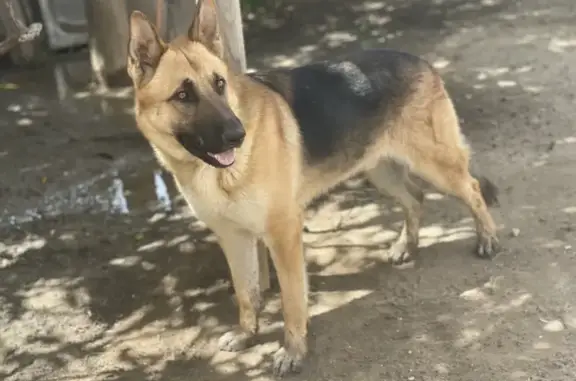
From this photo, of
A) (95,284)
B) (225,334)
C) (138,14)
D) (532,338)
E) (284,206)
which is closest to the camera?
(138,14)

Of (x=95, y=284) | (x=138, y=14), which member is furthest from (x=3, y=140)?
(x=138, y=14)

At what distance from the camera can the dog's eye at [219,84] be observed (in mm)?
3359

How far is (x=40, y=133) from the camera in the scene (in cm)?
670

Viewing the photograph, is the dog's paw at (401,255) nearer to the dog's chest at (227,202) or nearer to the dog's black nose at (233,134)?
the dog's chest at (227,202)

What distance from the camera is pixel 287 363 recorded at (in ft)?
12.5

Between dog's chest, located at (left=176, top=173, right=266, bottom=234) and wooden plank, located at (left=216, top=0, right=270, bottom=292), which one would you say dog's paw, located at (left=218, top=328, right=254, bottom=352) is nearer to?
wooden plank, located at (left=216, top=0, right=270, bottom=292)

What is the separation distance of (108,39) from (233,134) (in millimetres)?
4547

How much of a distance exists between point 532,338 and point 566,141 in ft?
7.85

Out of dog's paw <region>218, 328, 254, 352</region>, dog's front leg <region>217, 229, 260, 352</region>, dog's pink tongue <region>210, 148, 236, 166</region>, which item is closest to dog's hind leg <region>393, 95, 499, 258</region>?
dog's front leg <region>217, 229, 260, 352</region>

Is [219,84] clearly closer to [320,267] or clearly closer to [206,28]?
[206,28]

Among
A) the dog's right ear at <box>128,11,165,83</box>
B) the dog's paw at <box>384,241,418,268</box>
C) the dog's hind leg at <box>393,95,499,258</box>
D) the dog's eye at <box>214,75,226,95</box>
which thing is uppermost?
the dog's right ear at <box>128,11,165,83</box>

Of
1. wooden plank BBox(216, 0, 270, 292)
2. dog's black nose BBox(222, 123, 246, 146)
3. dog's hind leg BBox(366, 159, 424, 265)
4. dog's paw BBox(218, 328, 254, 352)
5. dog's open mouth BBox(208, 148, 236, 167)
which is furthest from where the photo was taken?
dog's hind leg BBox(366, 159, 424, 265)

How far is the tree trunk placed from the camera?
7.16 meters

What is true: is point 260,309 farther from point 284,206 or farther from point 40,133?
point 40,133
